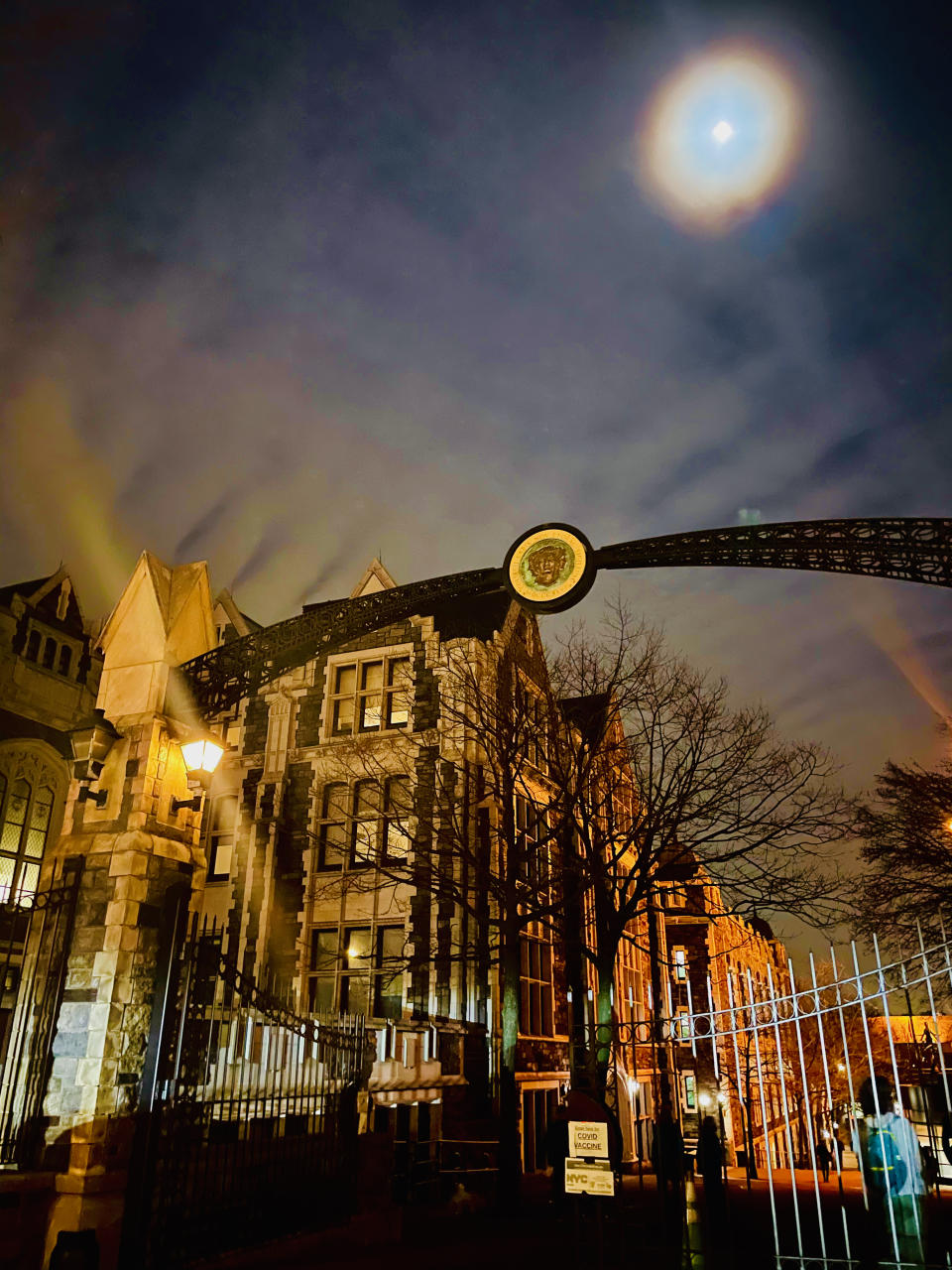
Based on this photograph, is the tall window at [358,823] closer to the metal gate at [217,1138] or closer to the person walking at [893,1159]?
A: the metal gate at [217,1138]

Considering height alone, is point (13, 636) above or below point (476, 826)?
above

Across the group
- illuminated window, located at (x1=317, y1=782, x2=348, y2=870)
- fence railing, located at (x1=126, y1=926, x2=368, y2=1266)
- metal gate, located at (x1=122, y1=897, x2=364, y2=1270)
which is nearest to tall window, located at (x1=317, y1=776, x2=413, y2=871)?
illuminated window, located at (x1=317, y1=782, x2=348, y2=870)

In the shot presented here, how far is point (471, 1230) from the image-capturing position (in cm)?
1279

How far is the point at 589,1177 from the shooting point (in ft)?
26.6

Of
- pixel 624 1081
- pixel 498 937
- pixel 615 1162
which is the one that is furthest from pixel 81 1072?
pixel 624 1081

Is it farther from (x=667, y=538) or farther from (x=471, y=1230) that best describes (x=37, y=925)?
(x=667, y=538)

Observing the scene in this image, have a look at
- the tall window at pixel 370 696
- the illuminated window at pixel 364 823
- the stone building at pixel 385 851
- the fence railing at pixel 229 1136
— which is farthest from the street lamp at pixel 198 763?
the tall window at pixel 370 696

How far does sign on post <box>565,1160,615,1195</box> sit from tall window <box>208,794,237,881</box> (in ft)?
56.4

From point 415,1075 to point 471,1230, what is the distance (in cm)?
267

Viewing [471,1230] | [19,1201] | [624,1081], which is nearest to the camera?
[19,1201]

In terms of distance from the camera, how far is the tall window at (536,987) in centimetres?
2172

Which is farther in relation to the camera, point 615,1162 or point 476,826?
point 476,826

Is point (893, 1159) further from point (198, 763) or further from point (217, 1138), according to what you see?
point (198, 763)

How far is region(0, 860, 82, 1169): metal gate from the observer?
9.27 m
